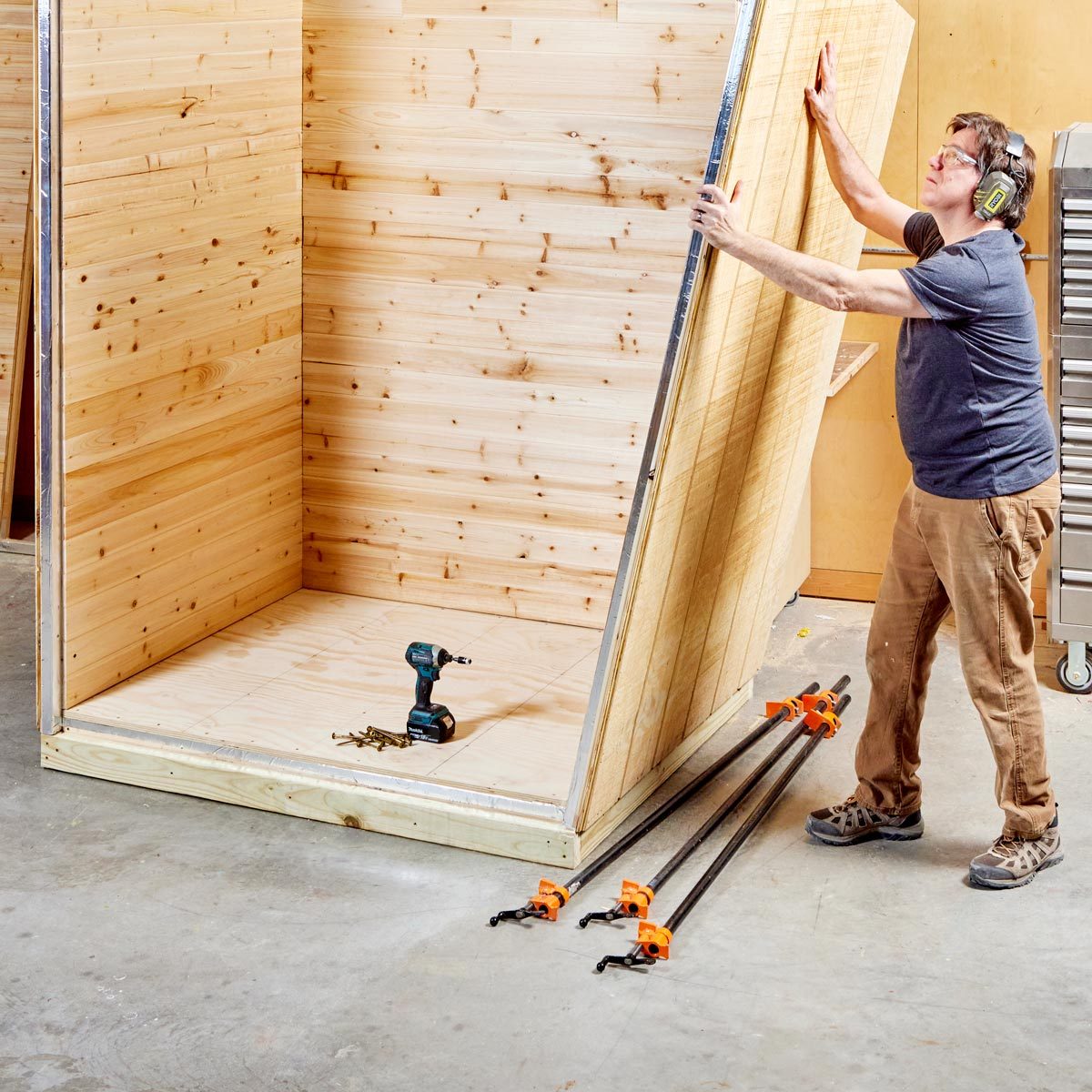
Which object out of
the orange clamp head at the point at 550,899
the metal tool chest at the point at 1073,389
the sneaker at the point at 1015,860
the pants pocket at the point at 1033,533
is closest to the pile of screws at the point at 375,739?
the orange clamp head at the point at 550,899

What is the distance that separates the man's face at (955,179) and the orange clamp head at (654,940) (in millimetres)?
1591

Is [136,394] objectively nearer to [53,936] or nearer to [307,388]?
[307,388]

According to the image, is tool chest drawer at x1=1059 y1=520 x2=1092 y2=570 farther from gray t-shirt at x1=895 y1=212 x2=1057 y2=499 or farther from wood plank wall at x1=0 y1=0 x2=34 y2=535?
wood plank wall at x1=0 y1=0 x2=34 y2=535

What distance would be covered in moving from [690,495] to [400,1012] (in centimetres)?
121

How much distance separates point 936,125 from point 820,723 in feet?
6.60

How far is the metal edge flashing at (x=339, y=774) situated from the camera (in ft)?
Answer: 11.1

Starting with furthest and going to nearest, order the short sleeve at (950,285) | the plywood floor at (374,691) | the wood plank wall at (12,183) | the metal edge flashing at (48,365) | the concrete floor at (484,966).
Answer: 1. the wood plank wall at (12,183)
2. the plywood floor at (374,691)
3. the metal edge flashing at (48,365)
4. the short sleeve at (950,285)
5. the concrete floor at (484,966)

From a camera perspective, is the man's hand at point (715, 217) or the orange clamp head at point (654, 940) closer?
the man's hand at point (715, 217)

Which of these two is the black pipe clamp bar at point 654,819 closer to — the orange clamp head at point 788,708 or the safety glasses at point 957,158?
the orange clamp head at point 788,708

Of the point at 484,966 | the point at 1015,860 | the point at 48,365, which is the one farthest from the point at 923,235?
the point at 48,365

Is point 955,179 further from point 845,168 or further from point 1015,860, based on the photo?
point 1015,860

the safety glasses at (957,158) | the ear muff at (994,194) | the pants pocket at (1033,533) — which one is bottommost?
the pants pocket at (1033,533)

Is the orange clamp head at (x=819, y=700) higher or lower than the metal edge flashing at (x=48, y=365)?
lower

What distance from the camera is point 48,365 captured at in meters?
3.61
